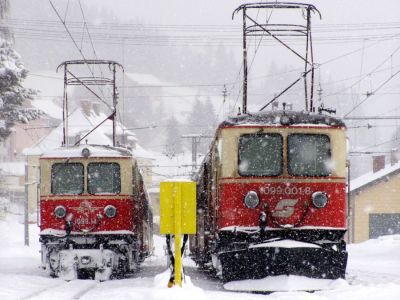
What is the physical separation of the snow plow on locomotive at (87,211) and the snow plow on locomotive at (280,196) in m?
3.35

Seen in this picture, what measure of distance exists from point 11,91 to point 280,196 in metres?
13.7

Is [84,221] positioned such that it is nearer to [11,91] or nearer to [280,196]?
[280,196]

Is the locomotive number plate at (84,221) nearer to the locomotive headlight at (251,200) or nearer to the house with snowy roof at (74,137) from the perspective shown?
the locomotive headlight at (251,200)

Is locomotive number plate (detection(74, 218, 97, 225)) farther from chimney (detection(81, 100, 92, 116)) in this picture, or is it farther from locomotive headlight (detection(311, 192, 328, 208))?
chimney (detection(81, 100, 92, 116))

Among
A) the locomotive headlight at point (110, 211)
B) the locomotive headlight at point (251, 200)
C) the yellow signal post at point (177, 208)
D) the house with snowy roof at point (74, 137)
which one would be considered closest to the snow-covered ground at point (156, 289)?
the yellow signal post at point (177, 208)

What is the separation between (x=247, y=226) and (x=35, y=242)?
2777cm

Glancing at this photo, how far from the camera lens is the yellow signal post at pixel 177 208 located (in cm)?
921

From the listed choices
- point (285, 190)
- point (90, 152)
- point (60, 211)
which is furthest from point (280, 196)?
point (60, 211)

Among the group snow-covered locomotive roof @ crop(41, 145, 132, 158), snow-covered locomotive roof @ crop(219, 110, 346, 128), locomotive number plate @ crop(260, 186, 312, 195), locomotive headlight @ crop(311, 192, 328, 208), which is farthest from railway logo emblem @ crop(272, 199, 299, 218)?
snow-covered locomotive roof @ crop(41, 145, 132, 158)

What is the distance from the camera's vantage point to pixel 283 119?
12.7 m

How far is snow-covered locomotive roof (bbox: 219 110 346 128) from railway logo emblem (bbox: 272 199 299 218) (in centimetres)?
127

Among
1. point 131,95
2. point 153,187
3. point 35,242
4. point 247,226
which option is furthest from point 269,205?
point 131,95

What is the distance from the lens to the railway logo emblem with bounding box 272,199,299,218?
12.3m

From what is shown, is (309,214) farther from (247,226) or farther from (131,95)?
(131,95)
